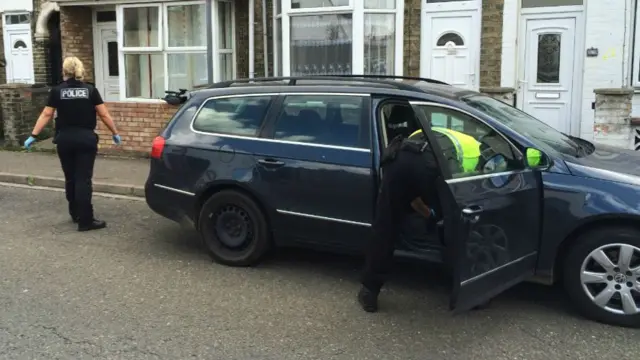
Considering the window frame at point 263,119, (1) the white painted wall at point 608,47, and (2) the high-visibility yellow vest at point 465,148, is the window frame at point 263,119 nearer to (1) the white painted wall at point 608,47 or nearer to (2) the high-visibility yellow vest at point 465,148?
(2) the high-visibility yellow vest at point 465,148

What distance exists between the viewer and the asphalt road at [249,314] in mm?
4070

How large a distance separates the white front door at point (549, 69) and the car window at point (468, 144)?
18.3 ft

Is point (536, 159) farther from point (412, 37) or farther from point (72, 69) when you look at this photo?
point (412, 37)

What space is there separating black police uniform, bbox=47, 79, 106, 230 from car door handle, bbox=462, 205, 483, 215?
438 cm

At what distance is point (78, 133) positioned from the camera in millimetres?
6750

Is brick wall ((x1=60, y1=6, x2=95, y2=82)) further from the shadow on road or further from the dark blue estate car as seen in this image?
the dark blue estate car

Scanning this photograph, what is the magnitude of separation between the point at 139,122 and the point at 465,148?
26.6 feet

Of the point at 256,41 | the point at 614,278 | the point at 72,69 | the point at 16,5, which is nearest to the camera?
the point at 614,278

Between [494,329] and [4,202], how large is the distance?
22.0 ft

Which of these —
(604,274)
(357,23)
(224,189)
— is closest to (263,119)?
(224,189)

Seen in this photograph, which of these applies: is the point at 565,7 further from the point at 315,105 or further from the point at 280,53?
the point at 315,105

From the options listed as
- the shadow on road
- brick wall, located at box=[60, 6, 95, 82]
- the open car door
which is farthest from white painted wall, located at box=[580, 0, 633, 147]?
brick wall, located at box=[60, 6, 95, 82]

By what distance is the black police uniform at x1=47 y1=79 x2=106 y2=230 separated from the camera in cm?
671

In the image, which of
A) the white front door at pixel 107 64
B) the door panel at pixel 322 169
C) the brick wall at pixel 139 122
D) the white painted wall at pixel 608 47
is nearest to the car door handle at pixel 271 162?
the door panel at pixel 322 169
